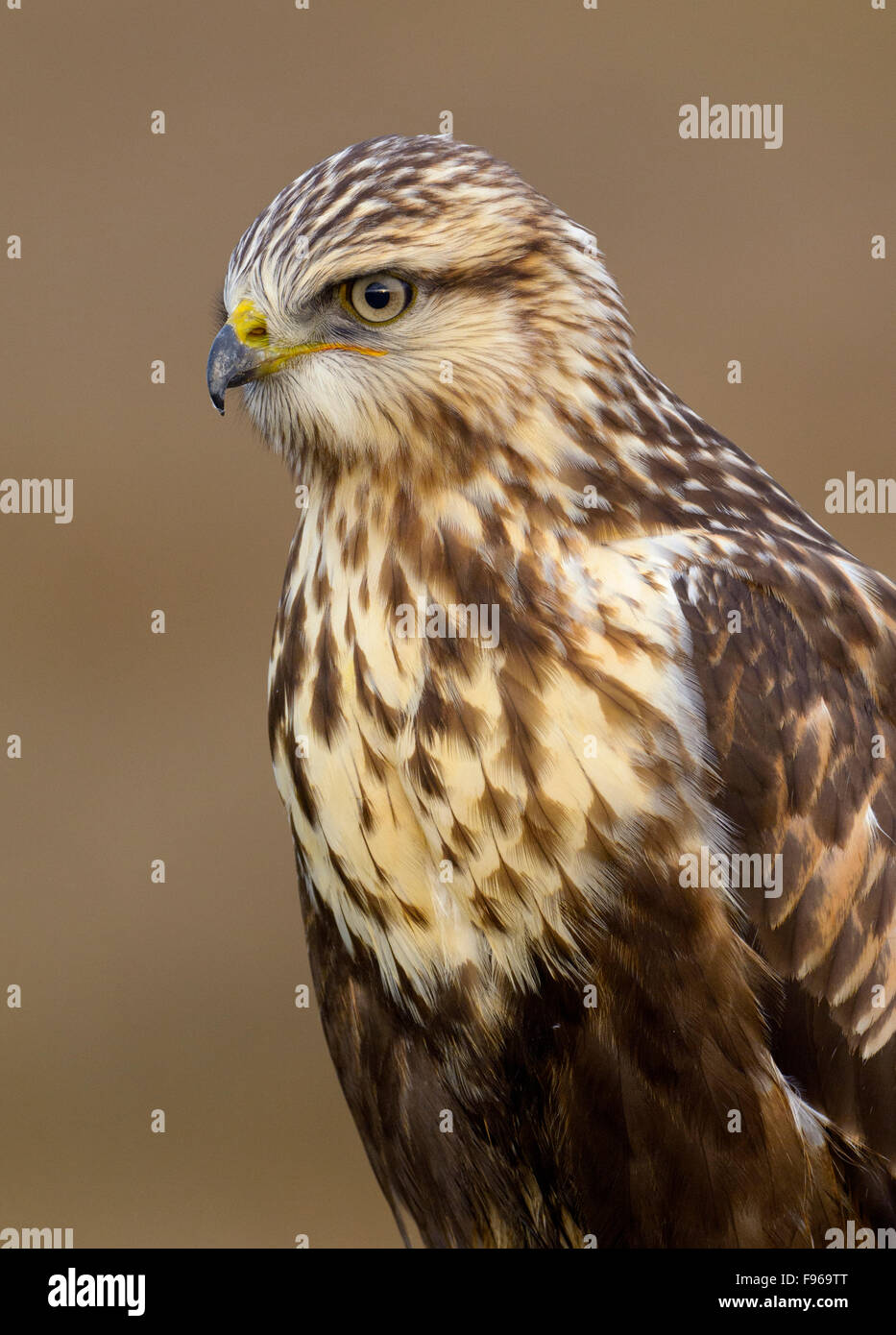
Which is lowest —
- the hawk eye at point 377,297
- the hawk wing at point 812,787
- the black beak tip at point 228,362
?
the hawk wing at point 812,787

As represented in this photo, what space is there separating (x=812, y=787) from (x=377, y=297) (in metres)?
0.79

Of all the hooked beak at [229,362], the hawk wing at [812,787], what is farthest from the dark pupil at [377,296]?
the hawk wing at [812,787]

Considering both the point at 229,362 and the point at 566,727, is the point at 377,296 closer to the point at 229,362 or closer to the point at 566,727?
the point at 229,362

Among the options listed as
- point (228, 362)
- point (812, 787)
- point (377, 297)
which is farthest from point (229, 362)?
point (812, 787)

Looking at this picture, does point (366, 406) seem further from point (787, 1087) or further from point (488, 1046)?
point (787, 1087)

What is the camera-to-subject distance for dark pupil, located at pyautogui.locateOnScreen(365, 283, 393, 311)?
1.67 metres

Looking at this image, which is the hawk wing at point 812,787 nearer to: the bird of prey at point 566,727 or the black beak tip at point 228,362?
the bird of prey at point 566,727

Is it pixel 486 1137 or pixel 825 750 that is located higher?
pixel 825 750

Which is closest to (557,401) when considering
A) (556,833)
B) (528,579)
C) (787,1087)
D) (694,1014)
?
(528,579)

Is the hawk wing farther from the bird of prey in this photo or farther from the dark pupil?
the dark pupil

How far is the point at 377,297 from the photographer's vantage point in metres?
1.68

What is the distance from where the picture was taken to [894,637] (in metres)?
1.84

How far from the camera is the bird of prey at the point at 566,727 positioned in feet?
5.35

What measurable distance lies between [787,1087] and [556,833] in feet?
1.48
